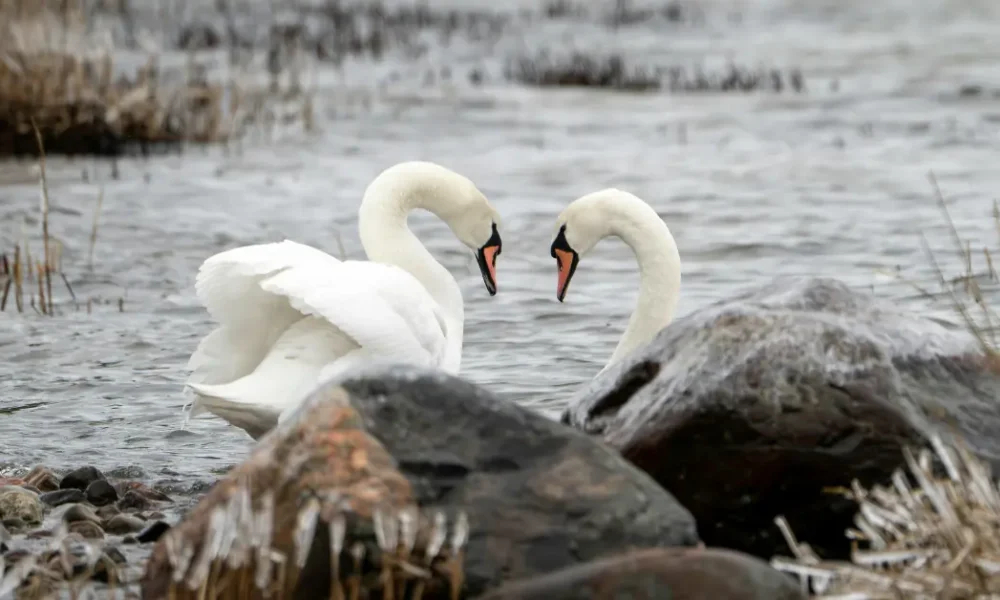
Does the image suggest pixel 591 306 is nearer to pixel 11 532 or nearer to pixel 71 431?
pixel 71 431

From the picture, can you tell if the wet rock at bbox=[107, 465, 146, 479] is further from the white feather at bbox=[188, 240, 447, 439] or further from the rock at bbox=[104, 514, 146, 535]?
the rock at bbox=[104, 514, 146, 535]

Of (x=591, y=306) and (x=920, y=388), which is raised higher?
(x=920, y=388)

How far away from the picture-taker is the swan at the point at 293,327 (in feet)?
18.3

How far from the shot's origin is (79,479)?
5.78 meters

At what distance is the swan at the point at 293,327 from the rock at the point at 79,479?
416mm

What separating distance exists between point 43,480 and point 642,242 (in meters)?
2.45

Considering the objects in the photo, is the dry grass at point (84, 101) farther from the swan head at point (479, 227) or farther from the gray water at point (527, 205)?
the swan head at point (479, 227)

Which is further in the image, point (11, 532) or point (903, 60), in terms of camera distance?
point (903, 60)

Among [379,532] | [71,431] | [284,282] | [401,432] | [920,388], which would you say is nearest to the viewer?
[379,532]

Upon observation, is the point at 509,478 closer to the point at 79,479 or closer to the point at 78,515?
the point at 78,515

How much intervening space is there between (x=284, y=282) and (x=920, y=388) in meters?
2.10

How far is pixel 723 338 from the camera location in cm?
480

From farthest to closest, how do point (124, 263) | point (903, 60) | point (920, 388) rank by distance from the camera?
point (903, 60)
point (124, 263)
point (920, 388)

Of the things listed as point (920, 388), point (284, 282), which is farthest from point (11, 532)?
point (920, 388)
